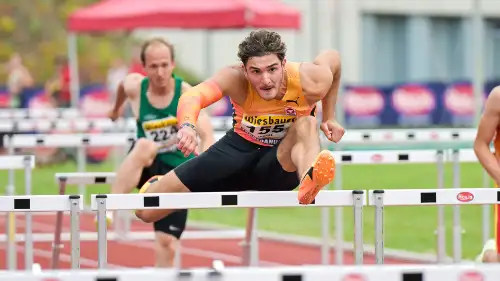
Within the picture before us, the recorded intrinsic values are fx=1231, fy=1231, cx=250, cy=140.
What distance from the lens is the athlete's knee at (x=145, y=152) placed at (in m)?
7.81

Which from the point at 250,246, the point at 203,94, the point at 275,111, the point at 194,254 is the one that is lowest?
the point at 194,254

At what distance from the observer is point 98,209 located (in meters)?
5.28

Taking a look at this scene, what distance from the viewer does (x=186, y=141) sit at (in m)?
5.55

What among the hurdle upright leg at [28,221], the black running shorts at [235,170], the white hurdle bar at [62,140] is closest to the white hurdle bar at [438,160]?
the black running shorts at [235,170]

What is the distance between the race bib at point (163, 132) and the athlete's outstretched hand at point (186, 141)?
7.64 ft

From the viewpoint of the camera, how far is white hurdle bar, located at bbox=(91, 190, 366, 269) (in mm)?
5281

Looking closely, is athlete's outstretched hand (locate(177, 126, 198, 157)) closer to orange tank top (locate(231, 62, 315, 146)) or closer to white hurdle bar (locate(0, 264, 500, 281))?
orange tank top (locate(231, 62, 315, 146))

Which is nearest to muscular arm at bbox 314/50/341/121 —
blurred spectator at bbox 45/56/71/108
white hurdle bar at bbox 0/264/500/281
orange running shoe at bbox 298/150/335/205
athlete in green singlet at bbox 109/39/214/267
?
orange running shoe at bbox 298/150/335/205

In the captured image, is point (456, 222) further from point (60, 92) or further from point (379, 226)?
point (60, 92)

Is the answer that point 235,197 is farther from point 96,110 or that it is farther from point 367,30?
point 367,30

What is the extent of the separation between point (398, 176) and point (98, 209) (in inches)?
567

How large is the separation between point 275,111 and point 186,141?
794mm

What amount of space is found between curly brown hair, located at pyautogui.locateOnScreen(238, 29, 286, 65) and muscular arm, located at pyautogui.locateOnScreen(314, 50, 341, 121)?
325 mm

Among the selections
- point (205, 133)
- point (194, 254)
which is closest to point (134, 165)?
point (205, 133)
